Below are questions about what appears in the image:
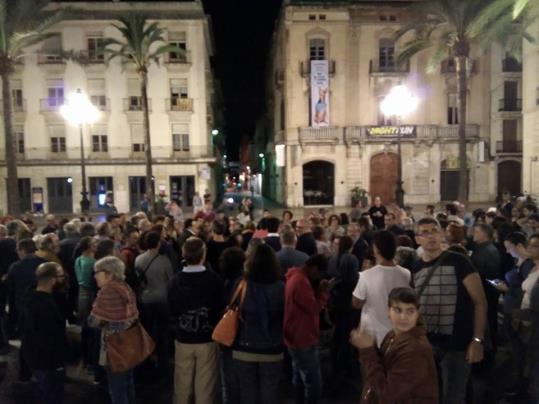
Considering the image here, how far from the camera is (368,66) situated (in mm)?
36688

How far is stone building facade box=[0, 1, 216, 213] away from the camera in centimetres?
3603

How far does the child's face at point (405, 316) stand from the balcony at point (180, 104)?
35.0 metres

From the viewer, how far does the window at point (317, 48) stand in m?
36.5

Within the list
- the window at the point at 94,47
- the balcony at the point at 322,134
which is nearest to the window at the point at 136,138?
the window at the point at 94,47

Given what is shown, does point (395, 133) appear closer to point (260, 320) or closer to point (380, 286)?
point (380, 286)

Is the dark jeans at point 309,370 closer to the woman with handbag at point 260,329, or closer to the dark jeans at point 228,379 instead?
the woman with handbag at point 260,329

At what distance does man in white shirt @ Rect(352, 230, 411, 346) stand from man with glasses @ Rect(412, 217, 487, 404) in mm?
310

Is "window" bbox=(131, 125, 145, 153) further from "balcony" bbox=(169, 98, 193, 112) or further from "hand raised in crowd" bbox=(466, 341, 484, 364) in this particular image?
"hand raised in crowd" bbox=(466, 341, 484, 364)

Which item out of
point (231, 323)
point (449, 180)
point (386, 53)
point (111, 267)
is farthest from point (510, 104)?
point (111, 267)

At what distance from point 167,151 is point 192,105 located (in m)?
3.86

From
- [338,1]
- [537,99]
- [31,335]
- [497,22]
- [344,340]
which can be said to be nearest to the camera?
[31,335]

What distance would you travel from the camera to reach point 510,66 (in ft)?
125

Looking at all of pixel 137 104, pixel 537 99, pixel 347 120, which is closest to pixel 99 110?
pixel 137 104

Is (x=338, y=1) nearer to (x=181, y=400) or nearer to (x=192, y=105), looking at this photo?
(x=192, y=105)
